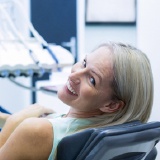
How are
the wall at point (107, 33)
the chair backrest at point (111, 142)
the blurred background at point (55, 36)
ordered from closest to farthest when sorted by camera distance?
the chair backrest at point (111, 142), the blurred background at point (55, 36), the wall at point (107, 33)

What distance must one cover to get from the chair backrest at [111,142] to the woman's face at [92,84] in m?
0.13

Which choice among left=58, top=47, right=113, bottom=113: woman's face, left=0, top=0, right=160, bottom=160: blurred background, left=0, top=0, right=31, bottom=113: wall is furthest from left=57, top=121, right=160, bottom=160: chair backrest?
left=0, top=0, right=31, bottom=113: wall

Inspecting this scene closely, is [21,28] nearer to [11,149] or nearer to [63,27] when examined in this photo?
[63,27]

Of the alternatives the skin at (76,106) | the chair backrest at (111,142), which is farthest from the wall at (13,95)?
the chair backrest at (111,142)

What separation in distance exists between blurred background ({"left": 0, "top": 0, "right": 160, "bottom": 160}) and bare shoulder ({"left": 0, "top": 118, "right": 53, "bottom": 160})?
42cm

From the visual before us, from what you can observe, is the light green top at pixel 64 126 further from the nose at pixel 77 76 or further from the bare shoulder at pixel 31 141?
the nose at pixel 77 76

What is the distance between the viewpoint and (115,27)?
466cm

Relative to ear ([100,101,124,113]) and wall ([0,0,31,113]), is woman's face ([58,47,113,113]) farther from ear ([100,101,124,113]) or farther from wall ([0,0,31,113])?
wall ([0,0,31,113])

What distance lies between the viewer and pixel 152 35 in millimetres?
2236

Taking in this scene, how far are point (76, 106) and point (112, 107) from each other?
0.11 meters

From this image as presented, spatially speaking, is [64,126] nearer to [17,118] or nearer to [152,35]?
[17,118]

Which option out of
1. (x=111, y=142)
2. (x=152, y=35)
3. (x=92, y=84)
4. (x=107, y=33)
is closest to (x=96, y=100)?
(x=92, y=84)

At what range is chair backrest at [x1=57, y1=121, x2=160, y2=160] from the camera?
0.90m

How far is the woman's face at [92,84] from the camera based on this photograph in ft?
3.49
